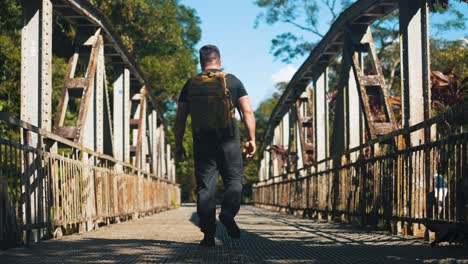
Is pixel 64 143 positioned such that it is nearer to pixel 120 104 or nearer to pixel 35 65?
pixel 35 65

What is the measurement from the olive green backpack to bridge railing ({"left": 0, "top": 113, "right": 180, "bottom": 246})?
1.38m

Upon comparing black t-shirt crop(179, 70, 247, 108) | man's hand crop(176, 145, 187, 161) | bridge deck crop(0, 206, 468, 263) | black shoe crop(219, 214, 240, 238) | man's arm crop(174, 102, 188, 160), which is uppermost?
black t-shirt crop(179, 70, 247, 108)

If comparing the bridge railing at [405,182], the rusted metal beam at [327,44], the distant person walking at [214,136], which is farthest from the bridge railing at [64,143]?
the rusted metal beam at [327,44]

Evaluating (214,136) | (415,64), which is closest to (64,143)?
(214,136)

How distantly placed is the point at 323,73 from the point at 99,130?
631cm

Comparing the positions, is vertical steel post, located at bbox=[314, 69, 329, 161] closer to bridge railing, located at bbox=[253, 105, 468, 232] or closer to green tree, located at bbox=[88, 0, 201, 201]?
bridge railing, located at bbox=[253, 105, 468, 232]

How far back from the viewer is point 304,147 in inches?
819

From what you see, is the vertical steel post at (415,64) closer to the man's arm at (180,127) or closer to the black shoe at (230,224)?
the black shoe at (230,224)

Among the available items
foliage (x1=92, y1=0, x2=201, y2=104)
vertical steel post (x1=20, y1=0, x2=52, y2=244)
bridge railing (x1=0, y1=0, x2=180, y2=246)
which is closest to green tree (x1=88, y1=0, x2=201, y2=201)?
foliage (x1=92, y1=0, x2=201, y2=104)

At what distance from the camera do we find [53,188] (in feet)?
27.5

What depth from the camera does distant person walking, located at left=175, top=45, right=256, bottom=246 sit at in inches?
280

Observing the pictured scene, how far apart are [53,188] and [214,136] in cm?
201

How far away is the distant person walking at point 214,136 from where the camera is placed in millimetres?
7105

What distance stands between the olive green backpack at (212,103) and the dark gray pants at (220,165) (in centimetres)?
10
